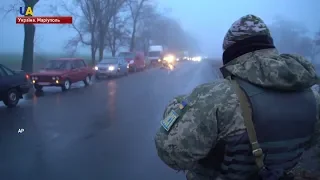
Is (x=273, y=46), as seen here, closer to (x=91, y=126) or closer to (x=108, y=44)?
(x=91, y=126)

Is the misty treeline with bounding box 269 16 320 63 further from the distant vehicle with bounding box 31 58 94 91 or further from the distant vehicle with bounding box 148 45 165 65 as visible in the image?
the distant vehicle with bounding box 148 45 165 65

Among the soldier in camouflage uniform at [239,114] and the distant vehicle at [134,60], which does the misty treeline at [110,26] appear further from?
the soldier in camouflage uniform at [239,114]

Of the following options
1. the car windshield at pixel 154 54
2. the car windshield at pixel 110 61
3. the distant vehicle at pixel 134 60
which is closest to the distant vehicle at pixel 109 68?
the car windshield at pixel 110 61

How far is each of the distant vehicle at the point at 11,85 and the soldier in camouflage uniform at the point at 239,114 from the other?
1155 cm

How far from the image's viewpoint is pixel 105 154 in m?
6.23

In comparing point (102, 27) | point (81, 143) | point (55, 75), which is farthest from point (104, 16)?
point (81, 143)

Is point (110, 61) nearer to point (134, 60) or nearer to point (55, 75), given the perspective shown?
point (134, 60)

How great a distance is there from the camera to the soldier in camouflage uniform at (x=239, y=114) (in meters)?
1.67

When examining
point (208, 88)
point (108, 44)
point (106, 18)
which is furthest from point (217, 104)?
point (108, 44)

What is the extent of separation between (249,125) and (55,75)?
1713 centimetres

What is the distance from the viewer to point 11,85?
40.2 ft

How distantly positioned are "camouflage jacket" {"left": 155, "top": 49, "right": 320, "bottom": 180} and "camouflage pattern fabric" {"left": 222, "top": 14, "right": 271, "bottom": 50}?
106 mm

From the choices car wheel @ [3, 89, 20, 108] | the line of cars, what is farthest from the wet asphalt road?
the line of cars

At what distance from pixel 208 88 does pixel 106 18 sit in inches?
1555
